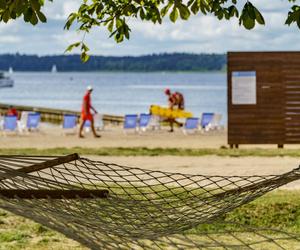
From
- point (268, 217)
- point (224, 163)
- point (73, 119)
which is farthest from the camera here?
point (73, 119)

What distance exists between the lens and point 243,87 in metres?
19.0

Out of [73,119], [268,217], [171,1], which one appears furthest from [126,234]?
[73,119]

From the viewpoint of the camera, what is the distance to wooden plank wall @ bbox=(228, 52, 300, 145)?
19031 mm

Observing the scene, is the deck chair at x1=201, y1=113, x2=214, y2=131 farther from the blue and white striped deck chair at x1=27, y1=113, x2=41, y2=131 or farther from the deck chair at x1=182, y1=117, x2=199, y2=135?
the blue and white striped deck chair at x1=27, y1=113, x2=41, y2=131

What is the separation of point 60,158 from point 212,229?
3.05 meters

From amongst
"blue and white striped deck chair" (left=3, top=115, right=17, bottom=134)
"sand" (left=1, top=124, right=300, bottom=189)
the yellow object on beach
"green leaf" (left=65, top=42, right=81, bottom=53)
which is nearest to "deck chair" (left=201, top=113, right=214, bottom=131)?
"sand" (left=1, top=124, right=300, bottom=189)

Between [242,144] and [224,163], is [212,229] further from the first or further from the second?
[242,144]

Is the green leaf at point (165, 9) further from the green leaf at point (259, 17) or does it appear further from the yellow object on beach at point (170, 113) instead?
the yellow object on beach at point (170, 113)

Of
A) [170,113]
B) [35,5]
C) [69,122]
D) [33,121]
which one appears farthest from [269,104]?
[35,5]

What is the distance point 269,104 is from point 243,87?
818mm

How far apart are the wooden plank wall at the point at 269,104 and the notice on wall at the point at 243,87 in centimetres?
10

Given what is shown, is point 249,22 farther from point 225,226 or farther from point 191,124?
point 191,124

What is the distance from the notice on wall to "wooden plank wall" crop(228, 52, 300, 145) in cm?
10

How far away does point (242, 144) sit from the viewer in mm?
19203
